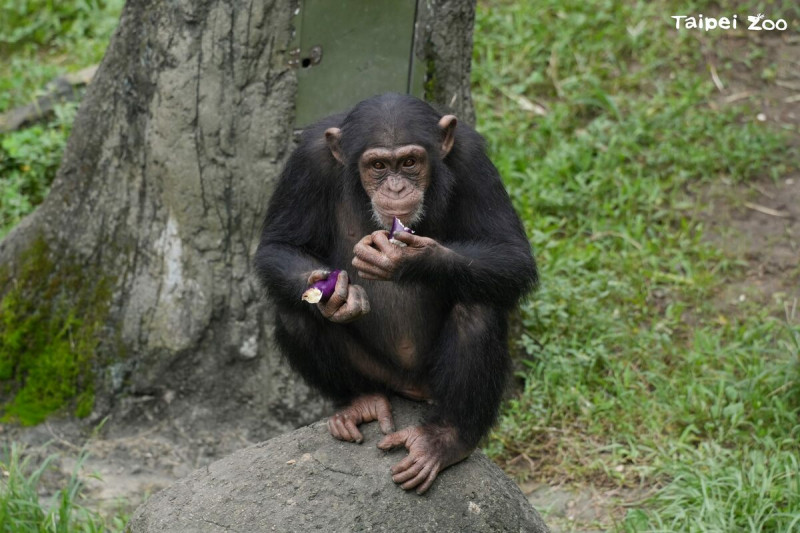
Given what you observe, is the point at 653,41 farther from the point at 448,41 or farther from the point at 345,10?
the point at 345,10

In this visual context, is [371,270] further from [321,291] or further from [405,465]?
[405,465]

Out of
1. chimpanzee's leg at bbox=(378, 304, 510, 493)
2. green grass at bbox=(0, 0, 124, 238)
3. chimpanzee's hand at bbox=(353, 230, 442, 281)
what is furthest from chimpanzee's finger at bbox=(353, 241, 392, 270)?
green grass at bbox=(0, 0, 124, 238)

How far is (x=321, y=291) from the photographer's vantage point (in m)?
4.46

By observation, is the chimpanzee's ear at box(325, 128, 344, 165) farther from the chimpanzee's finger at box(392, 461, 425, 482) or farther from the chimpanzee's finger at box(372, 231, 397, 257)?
the chimpanzee's finger at box(392, 461, 425, 482)

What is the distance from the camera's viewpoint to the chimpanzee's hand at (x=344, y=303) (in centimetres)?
440

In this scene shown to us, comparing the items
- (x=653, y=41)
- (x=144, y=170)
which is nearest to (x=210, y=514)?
(x=144, y=170)

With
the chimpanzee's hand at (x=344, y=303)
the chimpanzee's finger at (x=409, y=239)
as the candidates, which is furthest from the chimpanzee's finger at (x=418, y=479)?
the chimpanzee's finger at (x=409, y=239)

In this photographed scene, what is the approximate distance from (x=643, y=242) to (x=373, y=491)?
4.30 meters

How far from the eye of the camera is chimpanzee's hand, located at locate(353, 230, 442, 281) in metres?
4.41

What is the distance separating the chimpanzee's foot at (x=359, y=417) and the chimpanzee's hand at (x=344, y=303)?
53cm

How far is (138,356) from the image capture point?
6426 mm

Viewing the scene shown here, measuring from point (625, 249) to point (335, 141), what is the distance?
12.2 ft

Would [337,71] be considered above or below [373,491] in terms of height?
above

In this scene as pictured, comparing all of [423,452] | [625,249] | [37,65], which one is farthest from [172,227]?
[37,65]
